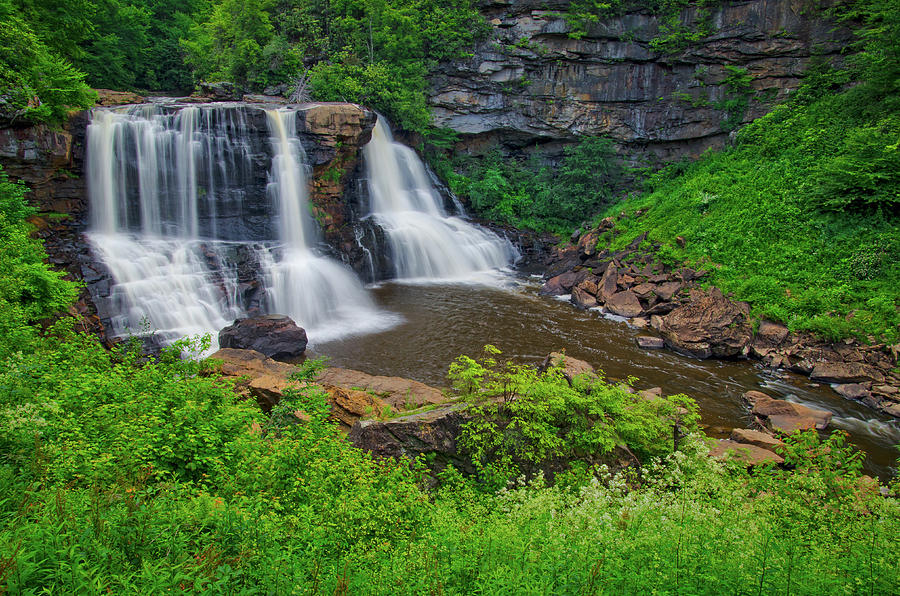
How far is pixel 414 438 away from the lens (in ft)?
22.1

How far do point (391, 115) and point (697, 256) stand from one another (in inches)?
675

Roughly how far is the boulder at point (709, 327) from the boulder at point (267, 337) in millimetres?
11732

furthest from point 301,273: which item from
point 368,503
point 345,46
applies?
point 345,46

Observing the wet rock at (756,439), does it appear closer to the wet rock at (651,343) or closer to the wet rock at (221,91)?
the wet rock at (651,343)

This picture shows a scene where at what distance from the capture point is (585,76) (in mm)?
27844

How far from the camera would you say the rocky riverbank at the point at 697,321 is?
A: 12.3 m

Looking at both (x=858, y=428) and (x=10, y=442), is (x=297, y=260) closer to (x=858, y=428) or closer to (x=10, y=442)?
(x=10, y=442)

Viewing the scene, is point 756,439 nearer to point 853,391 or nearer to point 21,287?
point 853,391

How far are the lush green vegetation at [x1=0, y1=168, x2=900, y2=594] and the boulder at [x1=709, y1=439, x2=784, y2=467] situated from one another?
0.58m

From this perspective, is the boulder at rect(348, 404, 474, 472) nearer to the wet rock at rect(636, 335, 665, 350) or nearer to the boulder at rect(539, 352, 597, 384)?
the boulder at rect(539, 352, 597, 384)

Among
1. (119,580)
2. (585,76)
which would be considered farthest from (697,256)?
(119,580)

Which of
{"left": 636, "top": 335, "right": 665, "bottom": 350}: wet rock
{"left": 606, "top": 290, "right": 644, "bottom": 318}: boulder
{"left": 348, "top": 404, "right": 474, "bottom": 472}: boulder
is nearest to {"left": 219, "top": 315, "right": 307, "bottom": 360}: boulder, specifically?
{"left": 348, "top": 404, "right": 474, "bottom": 472}: boulder

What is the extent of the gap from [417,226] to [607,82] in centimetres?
1514

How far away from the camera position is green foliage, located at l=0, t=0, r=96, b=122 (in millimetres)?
13711
